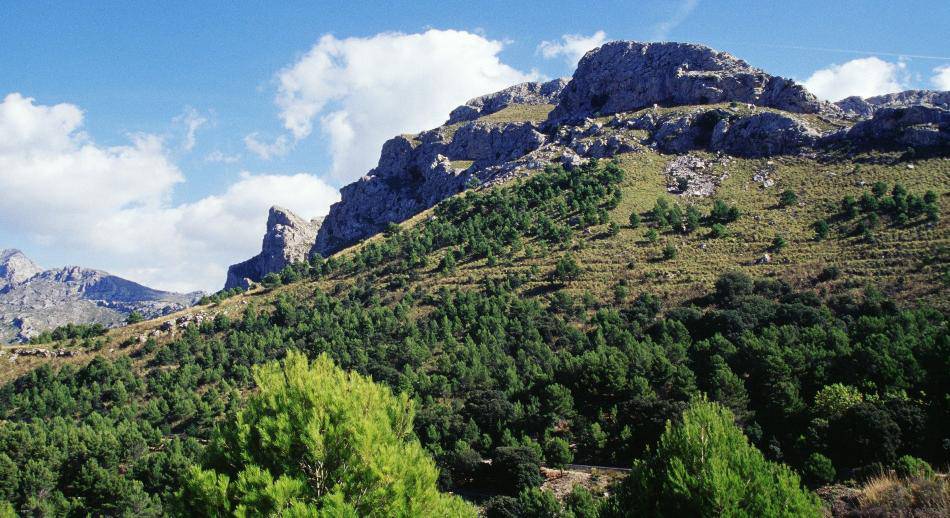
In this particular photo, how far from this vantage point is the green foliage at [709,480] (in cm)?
1241

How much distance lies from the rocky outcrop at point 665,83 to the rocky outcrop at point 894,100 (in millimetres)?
43203

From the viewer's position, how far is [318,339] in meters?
73.6

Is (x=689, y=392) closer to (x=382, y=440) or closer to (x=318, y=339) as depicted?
(x=382, y=440)

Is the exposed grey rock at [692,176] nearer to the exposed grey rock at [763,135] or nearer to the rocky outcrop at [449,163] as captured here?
the exposed grey rock at [763,135]

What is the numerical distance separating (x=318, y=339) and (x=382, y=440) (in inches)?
2566

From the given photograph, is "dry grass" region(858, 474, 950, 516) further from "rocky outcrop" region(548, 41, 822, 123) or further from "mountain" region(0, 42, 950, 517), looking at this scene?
"rocky outcrop" region(548, 41, 822, 123)

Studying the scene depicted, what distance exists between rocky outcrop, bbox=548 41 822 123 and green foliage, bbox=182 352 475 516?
13883 centimetres

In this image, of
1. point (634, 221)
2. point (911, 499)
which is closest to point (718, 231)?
point (634, 221)

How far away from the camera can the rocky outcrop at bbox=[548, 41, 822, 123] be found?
417ft

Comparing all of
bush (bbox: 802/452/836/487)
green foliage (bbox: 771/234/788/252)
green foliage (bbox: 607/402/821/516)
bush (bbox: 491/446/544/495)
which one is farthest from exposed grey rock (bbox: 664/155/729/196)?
green foliage (bbox: 607/402/821/516)

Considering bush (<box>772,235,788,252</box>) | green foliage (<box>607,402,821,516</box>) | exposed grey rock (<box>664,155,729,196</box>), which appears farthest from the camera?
exposed grey rock (<box>664,155,729,196</box>)

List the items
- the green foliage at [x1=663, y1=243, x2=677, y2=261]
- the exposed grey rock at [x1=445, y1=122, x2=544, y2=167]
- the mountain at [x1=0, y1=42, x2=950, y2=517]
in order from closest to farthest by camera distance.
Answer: the mountain at [x1=0, y1=42, x2=950, y2=517], the green foliage at [x1=663, y1=243, x2=677, y2=261], the exposed grey rock at [x1=445, y1=122, x2=544, y2=167]

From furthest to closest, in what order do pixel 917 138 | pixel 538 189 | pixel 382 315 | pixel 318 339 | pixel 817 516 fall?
1. pixel 538 189
2. pixel 917 138
3. pixel 382 315
4. pixel 318 339
5. pixel 817 516

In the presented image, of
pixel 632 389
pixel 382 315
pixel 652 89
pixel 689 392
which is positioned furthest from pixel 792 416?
pixel 652 89
